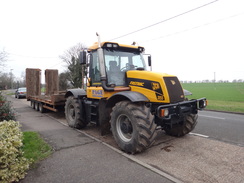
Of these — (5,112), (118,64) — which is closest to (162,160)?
(118,64)

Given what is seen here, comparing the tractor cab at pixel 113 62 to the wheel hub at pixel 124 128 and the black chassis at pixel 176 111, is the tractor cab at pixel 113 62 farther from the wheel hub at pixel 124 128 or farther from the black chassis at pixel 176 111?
the black chassis at pixel 176 111

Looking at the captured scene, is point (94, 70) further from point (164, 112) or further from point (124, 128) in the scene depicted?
point (164, 112)

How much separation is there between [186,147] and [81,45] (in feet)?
Result: 109

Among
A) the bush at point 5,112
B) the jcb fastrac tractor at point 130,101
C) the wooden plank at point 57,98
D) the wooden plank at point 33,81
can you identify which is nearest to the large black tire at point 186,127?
the jcb fastrac tractor at point 130,101

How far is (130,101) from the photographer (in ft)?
14.4

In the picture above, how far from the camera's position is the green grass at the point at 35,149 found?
405cm

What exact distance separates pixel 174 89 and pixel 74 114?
14.0 feet

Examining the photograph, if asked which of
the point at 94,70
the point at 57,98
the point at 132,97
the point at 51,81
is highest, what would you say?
the point at 94,70

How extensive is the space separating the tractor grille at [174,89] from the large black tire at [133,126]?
0.80 meters

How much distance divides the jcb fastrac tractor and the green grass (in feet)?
5.22

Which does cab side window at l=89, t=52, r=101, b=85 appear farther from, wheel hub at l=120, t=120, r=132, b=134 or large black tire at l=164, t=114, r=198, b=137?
large black tire at l=164, t=114, r=198, b=137

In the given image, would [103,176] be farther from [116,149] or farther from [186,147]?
[186,147]

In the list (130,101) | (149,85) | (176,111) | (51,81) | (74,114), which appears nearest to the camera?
(176,111)

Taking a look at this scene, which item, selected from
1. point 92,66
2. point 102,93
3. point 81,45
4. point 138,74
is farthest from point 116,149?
point 81,45
